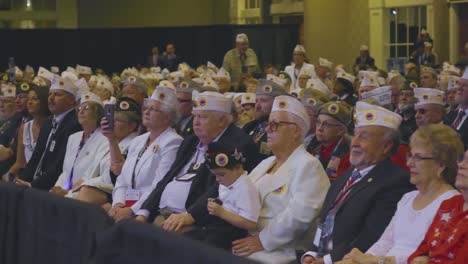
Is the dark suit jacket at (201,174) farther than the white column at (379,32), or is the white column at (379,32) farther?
the white column at (379,32)

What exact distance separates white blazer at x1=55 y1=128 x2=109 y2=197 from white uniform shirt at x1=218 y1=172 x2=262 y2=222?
2.73 meters

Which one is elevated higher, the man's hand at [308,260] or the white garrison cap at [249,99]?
the white garrison cap at [249,99]

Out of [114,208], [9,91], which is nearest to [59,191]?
[114,208]

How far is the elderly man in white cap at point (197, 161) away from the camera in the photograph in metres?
8.04

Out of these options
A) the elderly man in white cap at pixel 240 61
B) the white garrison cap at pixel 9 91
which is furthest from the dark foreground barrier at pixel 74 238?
the elderly man in white cap at pixel 240 61

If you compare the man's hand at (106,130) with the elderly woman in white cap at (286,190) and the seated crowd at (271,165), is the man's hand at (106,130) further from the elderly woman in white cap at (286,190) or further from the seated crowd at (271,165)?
the elderly woman in white cap at (286,190)

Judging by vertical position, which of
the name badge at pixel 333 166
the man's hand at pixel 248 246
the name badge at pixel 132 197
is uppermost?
the name badge at pixel 333 166

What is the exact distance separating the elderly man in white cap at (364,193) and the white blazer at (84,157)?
346 cm

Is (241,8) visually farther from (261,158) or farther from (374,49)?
(261,158)

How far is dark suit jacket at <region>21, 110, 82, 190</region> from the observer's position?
10.6 meters

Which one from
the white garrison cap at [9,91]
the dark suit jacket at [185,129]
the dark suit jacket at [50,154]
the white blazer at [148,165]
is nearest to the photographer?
the white blazer at [148,165]

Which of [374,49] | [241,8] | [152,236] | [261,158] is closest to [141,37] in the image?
[241,8]

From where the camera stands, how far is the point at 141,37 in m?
28.0

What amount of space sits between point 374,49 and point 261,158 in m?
16.5
